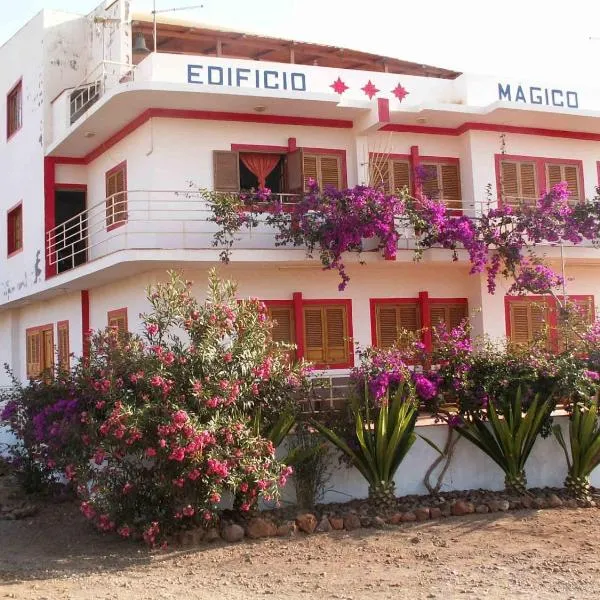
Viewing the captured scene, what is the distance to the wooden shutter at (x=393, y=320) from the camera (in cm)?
1552

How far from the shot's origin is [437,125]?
1586 centimetres

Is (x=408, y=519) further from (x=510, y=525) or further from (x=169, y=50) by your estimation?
(x=169, y=50)

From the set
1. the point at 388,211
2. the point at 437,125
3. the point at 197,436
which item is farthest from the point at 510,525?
the point at 437,125

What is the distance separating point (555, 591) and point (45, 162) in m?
13.4

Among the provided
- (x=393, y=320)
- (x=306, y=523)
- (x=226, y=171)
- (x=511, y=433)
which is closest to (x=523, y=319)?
(x=393, y=320)

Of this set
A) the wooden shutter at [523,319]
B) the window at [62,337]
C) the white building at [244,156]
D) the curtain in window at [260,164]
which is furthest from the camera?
the window at [62,337]

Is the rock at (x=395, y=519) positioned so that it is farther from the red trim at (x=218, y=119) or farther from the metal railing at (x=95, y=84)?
the metal railing at (x=95, y=84)

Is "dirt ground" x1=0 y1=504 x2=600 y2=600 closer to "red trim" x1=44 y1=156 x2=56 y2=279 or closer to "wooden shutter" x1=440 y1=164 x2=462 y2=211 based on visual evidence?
"wooden shutter" x1=440 y1=164 x2=462 y2=211

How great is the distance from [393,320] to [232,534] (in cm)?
709

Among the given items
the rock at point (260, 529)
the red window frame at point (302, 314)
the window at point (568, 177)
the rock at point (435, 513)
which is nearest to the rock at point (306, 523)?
the rock at point (260, 529)

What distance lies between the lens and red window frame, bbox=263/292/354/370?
1480 cm

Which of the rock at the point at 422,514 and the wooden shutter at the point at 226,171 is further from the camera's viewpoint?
the wooden shutter at the point at 226,171

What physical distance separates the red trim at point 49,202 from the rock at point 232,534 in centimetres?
912

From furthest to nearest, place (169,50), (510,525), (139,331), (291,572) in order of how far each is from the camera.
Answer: (169,50)
(139,331)
(510,525)
(291,572)
